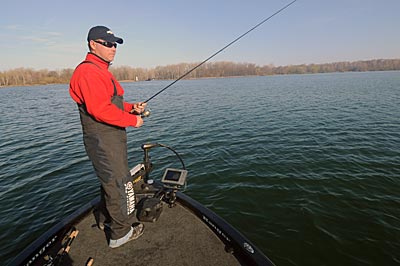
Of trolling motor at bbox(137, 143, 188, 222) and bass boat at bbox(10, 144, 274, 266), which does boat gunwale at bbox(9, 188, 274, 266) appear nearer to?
bass boat at bbox(10, 144, 274, 266)

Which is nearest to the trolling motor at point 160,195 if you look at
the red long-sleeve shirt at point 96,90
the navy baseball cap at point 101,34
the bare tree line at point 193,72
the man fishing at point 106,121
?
the man fishing at point 106,121

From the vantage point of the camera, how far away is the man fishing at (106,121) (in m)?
2.54

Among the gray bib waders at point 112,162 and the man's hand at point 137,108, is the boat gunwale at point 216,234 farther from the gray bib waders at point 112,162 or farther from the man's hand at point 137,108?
the man's hand at point 137,108

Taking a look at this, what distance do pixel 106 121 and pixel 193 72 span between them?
15285 centimetres

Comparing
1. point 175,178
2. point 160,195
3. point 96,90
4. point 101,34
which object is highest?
point 101,34

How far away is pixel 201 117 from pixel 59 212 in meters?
13.1

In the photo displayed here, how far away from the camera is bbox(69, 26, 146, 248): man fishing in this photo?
2535 mm

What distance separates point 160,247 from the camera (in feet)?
10.3

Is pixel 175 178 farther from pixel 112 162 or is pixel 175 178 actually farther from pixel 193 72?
pixel 193 72

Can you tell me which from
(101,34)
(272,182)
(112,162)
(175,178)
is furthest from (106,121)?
(272,182)

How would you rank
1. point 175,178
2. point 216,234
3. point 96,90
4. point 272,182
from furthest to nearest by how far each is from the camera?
point 272,182 → point 175,178 → point 216,234 → point 96,90

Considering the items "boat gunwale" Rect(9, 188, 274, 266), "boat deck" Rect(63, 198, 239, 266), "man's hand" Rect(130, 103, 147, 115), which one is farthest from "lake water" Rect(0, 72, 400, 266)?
"man's hand" Rect(130, 103, 147, 115)

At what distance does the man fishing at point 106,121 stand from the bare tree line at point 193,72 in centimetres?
11834

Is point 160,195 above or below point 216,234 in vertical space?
above
